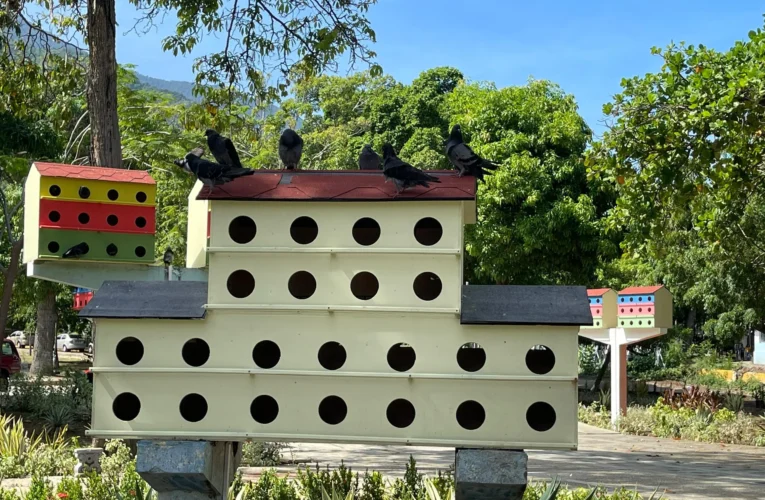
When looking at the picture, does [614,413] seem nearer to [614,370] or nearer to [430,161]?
[614,370]

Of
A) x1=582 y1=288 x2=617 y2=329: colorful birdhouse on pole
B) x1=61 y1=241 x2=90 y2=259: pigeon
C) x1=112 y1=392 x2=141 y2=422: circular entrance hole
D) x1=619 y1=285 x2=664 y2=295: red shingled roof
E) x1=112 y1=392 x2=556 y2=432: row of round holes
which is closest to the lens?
x1=112 y1=392 x2=556 y2=432: row of round holes

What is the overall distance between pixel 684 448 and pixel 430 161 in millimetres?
12067

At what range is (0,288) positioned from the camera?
70.7ft

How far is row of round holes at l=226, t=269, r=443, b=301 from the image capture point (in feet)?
16.0

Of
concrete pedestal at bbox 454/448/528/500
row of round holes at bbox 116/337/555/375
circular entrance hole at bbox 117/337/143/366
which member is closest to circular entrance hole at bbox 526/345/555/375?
row of round holes at bbox 116/337/555/375

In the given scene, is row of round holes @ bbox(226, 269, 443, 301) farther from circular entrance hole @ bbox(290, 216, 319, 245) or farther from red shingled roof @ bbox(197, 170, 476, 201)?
red shingled roof @ bbox(197, 170, 476, 201)

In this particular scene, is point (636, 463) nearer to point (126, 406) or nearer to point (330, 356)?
point (330, 356)

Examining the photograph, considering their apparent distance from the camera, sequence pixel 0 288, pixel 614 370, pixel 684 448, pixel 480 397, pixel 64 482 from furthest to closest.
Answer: pixel 0 288 < pixel 614 370 < pixel 684 448 < pixel 64 482 < pixel 480 397

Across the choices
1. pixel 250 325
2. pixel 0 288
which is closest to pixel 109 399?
pixel 250 325

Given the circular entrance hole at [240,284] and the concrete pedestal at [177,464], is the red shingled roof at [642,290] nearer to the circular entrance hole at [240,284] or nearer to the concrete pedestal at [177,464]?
the circular entrance hole at [240,284]

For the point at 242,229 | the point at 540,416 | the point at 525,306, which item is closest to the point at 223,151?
the point at 242,229

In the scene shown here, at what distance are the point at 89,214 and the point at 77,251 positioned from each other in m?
0.44

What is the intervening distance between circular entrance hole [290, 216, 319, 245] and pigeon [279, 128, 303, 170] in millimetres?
518

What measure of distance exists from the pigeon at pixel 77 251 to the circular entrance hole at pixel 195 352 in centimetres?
380
